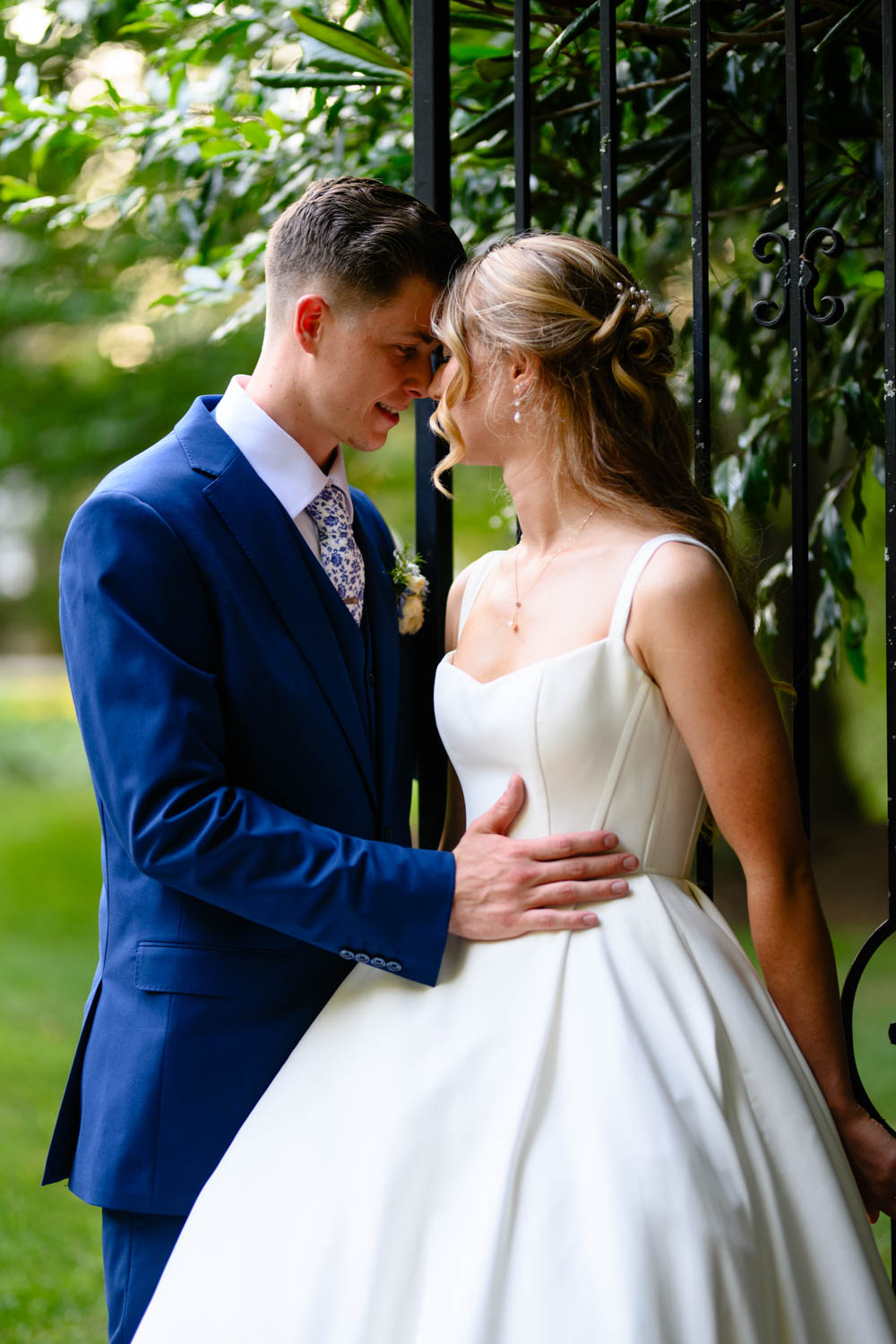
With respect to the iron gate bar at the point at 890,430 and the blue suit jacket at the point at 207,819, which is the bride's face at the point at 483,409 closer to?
the blue suit jacket at the point at 207,819

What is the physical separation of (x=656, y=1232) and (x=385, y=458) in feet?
27.0

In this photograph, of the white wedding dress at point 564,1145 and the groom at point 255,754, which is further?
the groom at point 255,754

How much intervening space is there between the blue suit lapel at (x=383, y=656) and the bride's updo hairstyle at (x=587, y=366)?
12.4 inches

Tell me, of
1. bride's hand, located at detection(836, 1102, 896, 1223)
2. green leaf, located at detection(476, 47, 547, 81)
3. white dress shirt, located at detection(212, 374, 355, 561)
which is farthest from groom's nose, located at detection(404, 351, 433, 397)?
bride's hand, located at detection(836, 1102, 896, 1223)

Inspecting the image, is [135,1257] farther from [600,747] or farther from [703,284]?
[703,284]

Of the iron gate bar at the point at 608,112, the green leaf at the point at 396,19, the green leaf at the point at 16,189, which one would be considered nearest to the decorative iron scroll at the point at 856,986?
the iron gate bar at the point at 608,112

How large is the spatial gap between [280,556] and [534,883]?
0.66 meters

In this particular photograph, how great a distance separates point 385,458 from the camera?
9.32m

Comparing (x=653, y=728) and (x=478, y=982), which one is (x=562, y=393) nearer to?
(x=653, y=728)

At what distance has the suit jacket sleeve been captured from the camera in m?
1.75

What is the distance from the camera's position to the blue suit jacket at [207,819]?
1.76m

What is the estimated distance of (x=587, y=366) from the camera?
6.36 ft

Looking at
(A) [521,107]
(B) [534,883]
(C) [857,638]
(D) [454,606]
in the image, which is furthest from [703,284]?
(C) [857,638]

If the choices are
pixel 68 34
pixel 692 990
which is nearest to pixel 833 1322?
pixel 692 990
